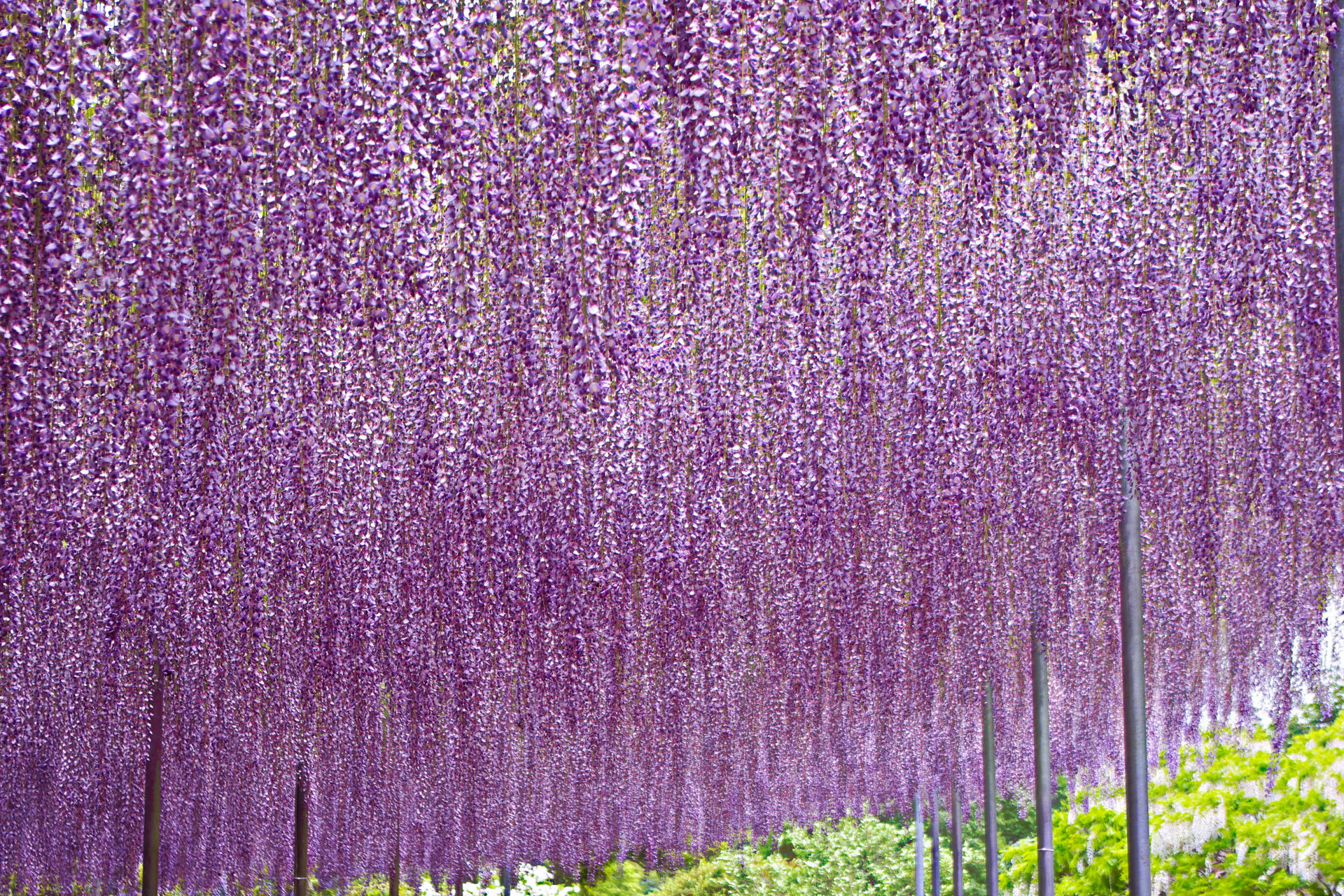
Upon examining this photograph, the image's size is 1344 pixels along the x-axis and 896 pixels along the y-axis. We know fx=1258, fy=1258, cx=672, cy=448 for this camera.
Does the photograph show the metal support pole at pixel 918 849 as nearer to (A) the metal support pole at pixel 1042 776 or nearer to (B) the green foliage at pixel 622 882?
(B) the green foliage at pixel 622 882

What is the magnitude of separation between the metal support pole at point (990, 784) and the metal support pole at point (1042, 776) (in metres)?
1.43

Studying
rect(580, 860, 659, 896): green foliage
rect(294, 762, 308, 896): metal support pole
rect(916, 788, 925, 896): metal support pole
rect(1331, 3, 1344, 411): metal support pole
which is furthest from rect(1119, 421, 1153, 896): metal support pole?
rect(580, 860, 659, 896): green foliage

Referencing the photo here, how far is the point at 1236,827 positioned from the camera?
438 inches

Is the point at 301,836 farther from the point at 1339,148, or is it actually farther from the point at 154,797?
the point at 1339,148

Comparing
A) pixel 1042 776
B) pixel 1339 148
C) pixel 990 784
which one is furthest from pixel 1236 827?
pixel 1339 148

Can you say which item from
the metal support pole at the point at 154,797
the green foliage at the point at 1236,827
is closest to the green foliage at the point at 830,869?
the green foliage at the point at 1236,827

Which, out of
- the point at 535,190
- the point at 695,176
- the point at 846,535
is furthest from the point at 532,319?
the point at 846,535

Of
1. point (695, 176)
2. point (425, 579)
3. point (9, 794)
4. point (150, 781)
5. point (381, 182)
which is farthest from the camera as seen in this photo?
point (9, 794)

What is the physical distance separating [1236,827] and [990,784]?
7.38 ft

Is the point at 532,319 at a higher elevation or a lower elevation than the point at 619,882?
higher

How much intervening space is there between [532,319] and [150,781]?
592cm

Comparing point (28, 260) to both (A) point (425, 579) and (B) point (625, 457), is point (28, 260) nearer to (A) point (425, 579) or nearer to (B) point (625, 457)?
(B) point (625, 457)

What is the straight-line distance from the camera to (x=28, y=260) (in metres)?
2.98

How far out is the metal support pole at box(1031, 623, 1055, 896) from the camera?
375 inches
